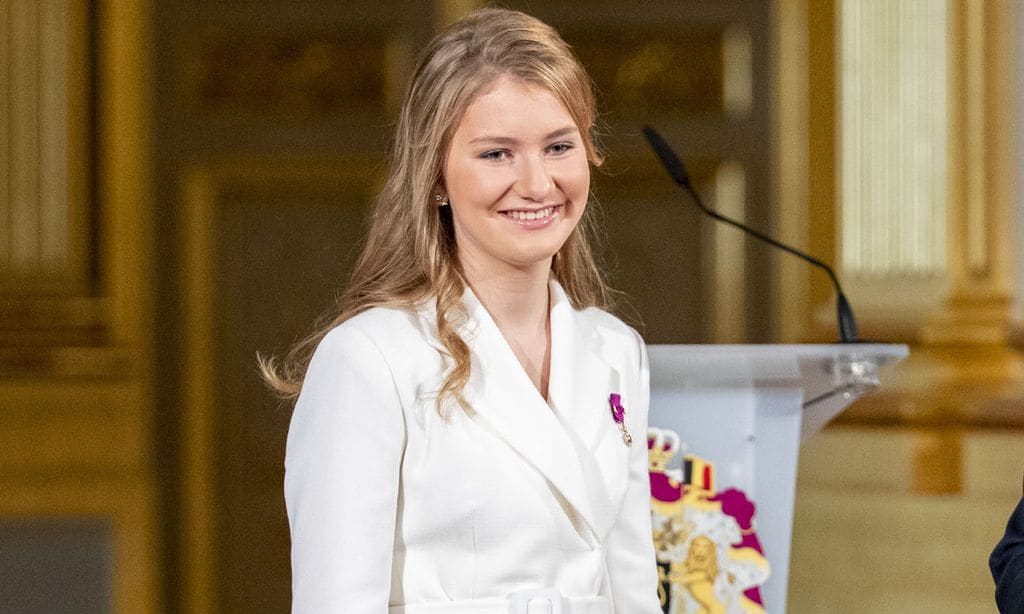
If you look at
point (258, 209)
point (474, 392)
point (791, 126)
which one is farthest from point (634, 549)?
point (258, 209)

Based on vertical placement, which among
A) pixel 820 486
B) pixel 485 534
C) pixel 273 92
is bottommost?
pixel 820 486

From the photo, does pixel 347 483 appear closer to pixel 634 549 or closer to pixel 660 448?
pixel 634 549

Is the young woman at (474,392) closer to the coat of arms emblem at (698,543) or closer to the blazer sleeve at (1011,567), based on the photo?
the coat of arms emblem at (698,543)

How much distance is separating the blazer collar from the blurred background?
213cm

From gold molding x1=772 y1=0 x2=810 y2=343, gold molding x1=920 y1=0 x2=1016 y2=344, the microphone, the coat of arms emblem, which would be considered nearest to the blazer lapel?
the coat of arms emblem

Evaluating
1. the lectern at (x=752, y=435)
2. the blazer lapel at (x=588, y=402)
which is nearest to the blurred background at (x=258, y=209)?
the lectern at (x=752, y=435)

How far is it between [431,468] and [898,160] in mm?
2465

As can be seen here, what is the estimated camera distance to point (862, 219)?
3.54 metres

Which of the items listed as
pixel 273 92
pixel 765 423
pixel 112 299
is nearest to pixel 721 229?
pixel 273 92

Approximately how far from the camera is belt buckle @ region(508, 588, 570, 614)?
4.31 feet

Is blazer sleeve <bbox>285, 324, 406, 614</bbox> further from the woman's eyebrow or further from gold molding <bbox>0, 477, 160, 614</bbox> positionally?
gold molding <bbox>0, 477, 160, 614</bbox>

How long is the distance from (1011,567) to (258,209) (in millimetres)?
2659

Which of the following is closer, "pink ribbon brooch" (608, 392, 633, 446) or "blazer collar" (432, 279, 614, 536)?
"blazer collar" (432, 279, 614, 536)

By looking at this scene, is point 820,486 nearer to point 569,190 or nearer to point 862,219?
point 862,219
